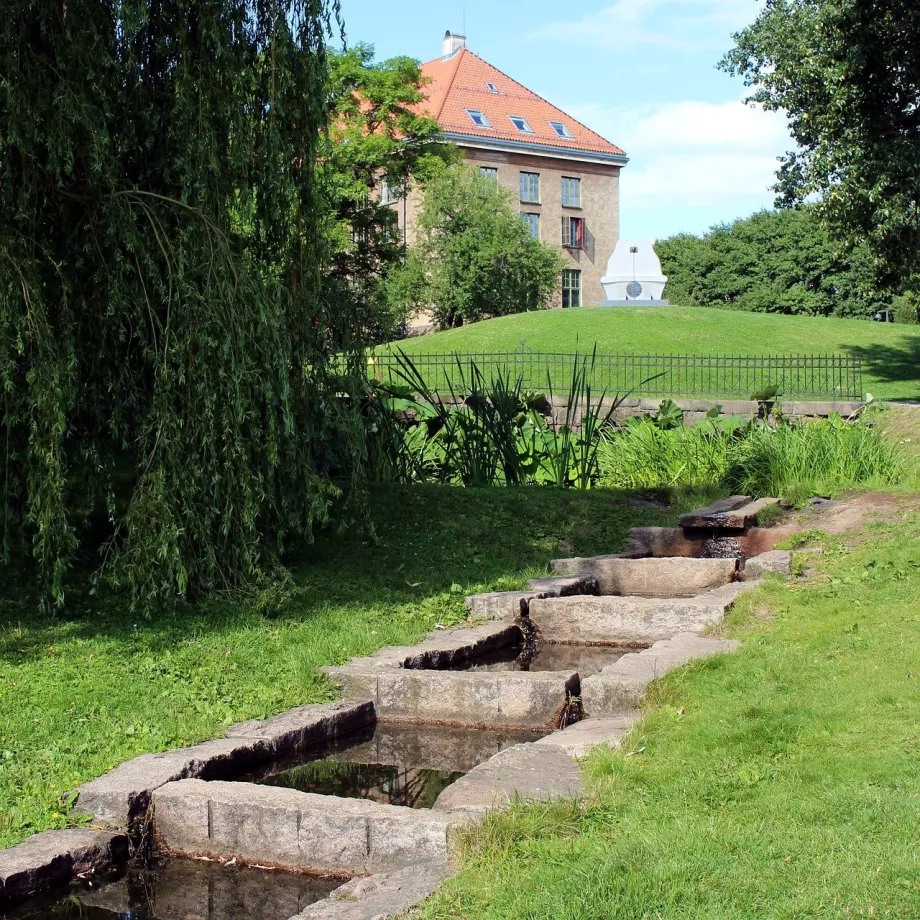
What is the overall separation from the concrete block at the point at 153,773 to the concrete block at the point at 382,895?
3.74 ft

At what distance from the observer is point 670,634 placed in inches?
289

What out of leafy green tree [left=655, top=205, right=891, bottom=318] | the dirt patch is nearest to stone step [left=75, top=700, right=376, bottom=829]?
the dirt patch

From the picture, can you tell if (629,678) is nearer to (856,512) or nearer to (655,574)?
(655,574)

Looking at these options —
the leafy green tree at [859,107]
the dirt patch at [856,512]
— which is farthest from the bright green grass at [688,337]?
the dirt patch at [856,512]

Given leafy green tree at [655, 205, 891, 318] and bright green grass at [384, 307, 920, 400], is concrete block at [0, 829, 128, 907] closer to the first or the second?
bright green grass at [384, 307, 920, 400]

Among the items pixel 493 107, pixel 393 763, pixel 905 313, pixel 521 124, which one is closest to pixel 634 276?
pixel 905 313

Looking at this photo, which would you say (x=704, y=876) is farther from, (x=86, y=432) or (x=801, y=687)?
(x=86, y=432)

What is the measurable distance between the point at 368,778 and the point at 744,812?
2.00m

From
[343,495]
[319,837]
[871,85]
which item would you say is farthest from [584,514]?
[871,85]

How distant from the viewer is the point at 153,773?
180 inches

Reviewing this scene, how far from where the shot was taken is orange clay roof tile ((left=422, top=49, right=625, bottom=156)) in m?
50.7

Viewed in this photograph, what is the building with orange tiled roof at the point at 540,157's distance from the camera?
167 ft

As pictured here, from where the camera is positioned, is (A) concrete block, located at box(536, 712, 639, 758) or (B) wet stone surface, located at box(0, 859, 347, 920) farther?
(A) concrete block, located at box(536, 712, 639, 758)

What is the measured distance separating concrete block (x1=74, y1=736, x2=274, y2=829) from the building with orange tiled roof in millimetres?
46118
